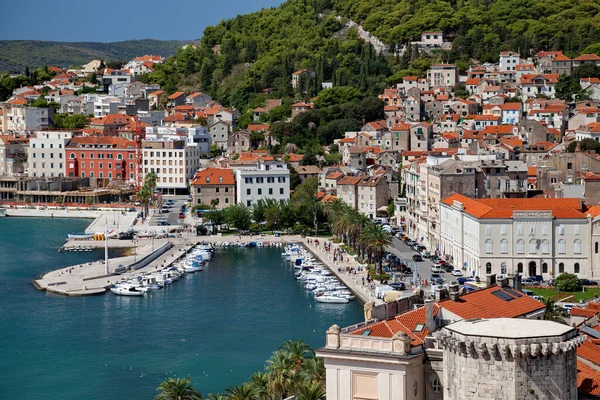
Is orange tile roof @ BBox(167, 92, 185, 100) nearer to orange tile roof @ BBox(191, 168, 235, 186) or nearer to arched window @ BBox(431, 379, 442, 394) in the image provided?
orange tile roof @ BBox(191, 168, 235, 186)

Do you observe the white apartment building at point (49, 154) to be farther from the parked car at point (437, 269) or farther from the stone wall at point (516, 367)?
the stone wall at point (516, 367)

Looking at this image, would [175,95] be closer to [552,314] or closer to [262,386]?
[552,314]

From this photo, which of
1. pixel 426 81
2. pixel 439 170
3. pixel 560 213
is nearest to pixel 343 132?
pixel 426 81

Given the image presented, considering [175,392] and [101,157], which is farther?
[101,157]

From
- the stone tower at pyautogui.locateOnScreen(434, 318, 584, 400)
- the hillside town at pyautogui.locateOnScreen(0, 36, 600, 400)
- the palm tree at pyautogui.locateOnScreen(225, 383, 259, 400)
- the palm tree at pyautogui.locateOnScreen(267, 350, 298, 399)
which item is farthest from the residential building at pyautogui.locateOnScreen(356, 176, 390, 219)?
the stone tower at pyautogui.locateOnScreen(434, 318, 584, 400)

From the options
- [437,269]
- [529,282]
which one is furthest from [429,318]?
[437,269]

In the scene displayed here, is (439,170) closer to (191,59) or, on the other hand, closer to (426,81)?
(426,81)
